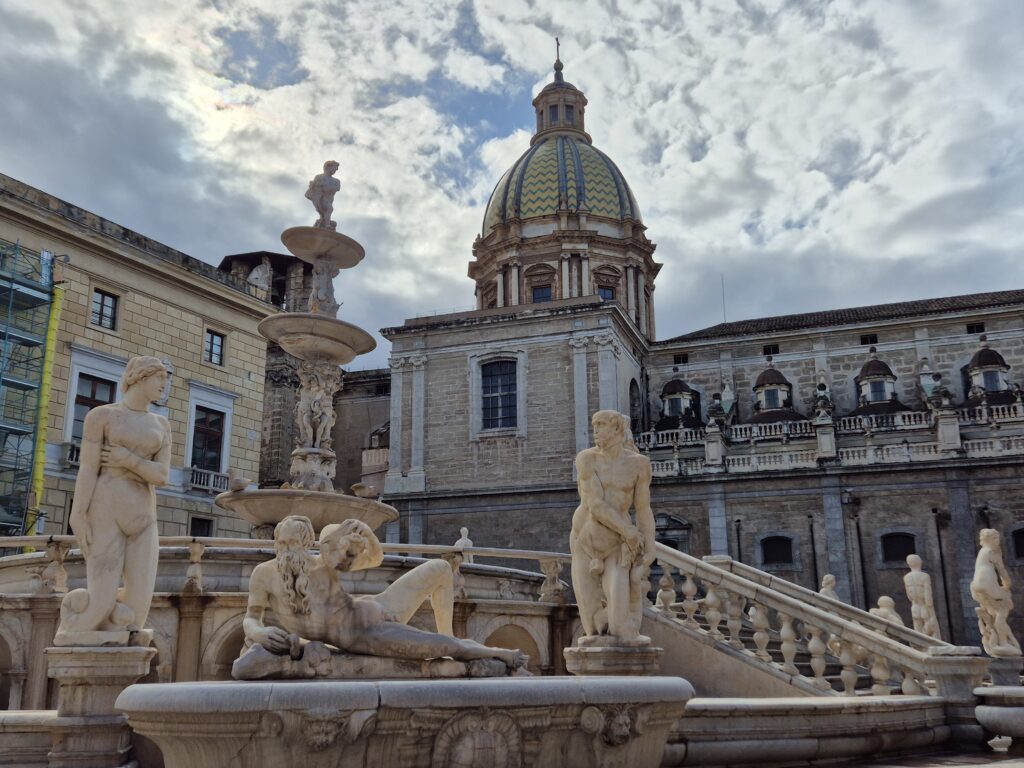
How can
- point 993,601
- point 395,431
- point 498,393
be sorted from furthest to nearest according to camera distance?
point 395,431, point 498,393, point 993,601

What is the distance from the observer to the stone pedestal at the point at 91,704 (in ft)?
18.5

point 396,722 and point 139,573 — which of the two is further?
point 139,573

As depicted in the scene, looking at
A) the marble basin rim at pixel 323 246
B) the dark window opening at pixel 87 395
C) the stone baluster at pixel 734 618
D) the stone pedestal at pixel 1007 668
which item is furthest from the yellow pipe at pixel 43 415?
the stone pedestal at pixel 1007 668

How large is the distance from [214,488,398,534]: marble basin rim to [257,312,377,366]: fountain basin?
1.95 metres

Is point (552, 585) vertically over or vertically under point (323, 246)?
under

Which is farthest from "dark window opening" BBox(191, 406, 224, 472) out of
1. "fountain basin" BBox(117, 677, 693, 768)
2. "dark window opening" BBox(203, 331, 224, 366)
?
"fountain basin" BBox(117, 677, 693, 768)

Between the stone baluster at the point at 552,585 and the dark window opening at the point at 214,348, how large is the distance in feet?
63.6

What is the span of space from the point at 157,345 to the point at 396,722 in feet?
80.7

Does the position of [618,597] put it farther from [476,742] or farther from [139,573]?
[139,573]

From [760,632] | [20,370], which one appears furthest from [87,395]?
[760,632]

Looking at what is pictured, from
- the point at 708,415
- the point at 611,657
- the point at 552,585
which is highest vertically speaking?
the point at 708,415

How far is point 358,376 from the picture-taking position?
46.0 meters

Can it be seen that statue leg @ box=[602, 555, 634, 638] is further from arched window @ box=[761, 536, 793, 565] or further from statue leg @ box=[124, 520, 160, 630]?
arched window @ box=[761, 536, 793, 565]

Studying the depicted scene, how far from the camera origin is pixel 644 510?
25.5 feet
